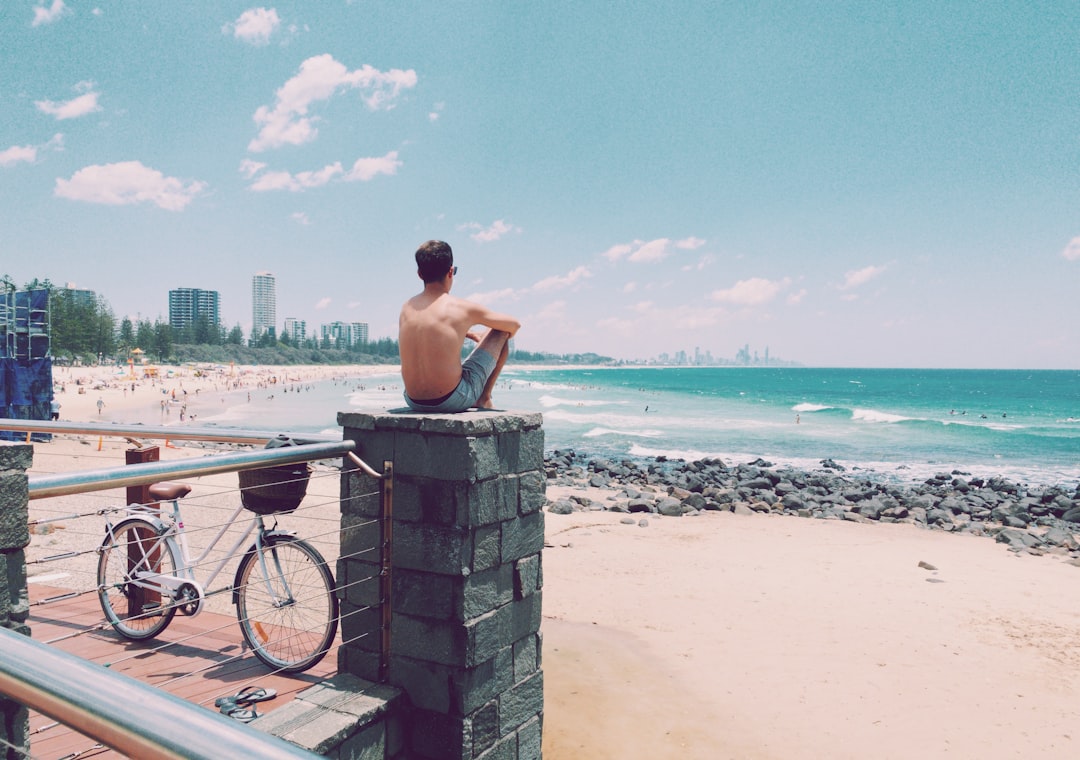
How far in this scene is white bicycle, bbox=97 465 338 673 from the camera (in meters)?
3.80

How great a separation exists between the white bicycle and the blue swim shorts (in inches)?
31.5

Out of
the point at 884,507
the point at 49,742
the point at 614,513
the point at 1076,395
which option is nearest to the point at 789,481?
the point at 884,507

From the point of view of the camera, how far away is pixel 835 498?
19828mm

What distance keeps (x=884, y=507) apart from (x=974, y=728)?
527 inches

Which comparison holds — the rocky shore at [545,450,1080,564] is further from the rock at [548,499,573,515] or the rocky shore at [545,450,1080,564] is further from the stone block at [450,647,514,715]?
the stone block at [450,647,514,715]

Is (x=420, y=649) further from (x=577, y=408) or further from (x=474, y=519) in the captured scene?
(x=577, y=408)

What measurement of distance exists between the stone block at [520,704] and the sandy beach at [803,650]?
5.13ft

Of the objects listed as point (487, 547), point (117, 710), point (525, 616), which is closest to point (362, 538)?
point (487, 547)

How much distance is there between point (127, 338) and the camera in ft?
372

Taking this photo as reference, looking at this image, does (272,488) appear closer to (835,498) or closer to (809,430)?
(835,498)

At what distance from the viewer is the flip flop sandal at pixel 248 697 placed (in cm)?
356

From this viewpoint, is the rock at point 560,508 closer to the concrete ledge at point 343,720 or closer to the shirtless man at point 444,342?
the shirtless man at point 444,342

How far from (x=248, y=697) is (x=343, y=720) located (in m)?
0.78

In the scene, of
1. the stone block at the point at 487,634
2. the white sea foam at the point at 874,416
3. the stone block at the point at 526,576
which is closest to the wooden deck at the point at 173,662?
the stone block at the point at 487,634
